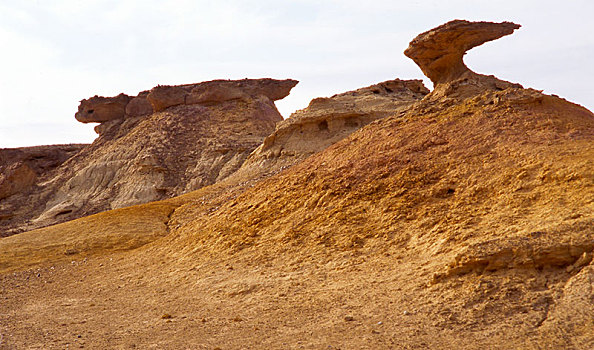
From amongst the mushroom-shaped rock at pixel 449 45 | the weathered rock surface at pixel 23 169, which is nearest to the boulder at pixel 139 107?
the weathered rock surface at pixel 23 169

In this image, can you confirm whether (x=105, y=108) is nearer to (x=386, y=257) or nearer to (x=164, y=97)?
(x=164, y=97)

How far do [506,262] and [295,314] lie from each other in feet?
9.66

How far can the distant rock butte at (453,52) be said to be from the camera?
1455 centimetres

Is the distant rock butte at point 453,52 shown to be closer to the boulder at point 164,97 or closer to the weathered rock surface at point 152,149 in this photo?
the weathered rock surface at point 152,149

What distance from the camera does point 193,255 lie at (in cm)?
1311

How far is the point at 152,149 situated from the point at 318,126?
1441 centimetres

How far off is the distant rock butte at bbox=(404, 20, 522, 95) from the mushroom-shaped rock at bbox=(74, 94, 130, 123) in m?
30.2

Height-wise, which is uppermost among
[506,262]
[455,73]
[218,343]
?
[455,73]

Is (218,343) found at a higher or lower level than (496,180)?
lower

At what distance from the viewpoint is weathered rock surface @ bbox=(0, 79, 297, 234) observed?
31.3 metres

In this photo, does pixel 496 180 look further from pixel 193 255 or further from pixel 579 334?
pixel 193 255

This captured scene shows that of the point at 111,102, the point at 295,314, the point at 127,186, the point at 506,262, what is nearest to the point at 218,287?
the point at 295,314

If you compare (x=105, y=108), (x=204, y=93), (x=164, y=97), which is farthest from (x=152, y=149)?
(x=105, y=108)

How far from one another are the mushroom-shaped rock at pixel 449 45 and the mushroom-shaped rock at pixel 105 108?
30.2 meters
